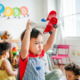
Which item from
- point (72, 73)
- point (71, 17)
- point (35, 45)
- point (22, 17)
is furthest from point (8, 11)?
point (35, 45)

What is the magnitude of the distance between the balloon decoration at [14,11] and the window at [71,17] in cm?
110

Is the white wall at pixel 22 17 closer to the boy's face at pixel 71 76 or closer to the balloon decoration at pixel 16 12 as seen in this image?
the balloon decoration at pixel 16 12

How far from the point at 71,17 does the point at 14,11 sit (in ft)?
5.01

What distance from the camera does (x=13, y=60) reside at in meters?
3.40

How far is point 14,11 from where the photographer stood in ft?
13.3

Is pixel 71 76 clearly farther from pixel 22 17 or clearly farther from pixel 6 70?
pixel 22 17

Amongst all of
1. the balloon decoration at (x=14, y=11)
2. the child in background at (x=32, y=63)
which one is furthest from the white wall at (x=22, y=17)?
the child in background at (x=32, y=63)

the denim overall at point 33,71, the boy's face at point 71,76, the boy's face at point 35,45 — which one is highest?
the boy's face at point 35,45

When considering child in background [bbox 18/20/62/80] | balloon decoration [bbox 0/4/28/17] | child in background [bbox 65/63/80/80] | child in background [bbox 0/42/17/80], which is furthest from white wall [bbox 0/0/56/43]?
child in background [bbox 18/20/62/80]

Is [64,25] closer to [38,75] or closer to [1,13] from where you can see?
[1,13]

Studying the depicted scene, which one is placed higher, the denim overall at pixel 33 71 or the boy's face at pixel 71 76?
the denim overall at pixel 33 71

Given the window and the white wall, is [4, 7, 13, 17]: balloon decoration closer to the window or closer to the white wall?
the white wall

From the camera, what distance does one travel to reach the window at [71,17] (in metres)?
3.58

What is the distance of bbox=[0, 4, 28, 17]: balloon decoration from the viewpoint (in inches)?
154
